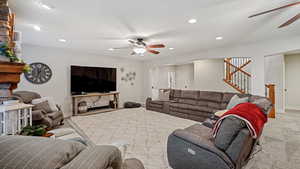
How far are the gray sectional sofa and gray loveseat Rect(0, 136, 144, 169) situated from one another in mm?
3817

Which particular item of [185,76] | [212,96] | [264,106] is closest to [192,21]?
[264,106]

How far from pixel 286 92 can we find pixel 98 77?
817 cm

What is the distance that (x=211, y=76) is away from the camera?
613 centimetres

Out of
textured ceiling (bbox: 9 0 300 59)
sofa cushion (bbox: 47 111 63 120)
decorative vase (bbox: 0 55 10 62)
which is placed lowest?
sofa cushion (bbox: 47 111 63 120)

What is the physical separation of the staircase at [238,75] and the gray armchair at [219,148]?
196 inches

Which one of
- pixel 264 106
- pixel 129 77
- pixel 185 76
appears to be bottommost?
pixel 264 106

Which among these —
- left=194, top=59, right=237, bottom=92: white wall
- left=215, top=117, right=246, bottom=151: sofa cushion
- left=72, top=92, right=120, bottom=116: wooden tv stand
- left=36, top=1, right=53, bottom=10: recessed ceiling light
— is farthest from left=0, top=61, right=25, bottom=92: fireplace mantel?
left=194, top=59, right=237, bottom=92: white wall

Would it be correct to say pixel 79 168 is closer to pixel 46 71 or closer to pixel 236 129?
pixel 236 129

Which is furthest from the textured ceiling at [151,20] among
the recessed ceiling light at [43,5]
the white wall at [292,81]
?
the white wall at [292,81]

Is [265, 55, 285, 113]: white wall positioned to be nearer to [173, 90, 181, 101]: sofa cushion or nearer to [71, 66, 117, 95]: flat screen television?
[173, 90, 181, 101]: sofa cushion

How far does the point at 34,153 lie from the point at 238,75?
6.98 m

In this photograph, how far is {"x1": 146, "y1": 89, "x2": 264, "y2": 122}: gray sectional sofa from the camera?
160 inches

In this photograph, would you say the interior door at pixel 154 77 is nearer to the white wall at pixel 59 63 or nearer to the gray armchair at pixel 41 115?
the white wall at pixel 59 63

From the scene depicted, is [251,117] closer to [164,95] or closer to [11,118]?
[11,118]
